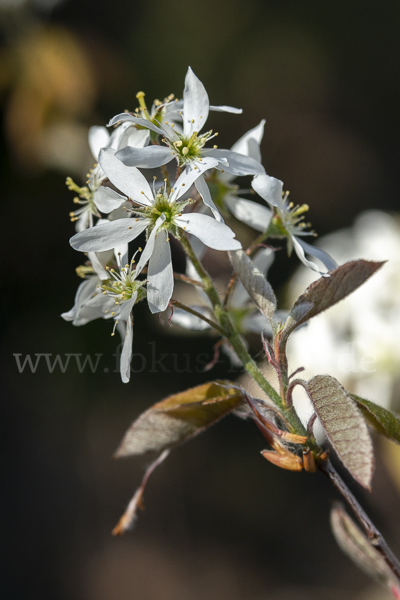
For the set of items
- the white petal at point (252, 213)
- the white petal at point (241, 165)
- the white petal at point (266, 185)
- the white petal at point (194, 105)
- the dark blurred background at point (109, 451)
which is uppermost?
the white petal at point (194, 105)

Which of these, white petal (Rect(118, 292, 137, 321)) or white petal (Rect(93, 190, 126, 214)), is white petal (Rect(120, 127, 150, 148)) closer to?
white petal (Rect(93, 190, 126, 214))

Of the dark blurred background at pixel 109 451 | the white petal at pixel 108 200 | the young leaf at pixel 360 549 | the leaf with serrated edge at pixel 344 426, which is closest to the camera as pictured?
the leaf with serrated edge at pixel 344 426

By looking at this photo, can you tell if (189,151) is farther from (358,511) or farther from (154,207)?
(358,511)

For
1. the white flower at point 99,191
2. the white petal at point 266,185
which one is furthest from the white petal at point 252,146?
the white flower at point 99,191

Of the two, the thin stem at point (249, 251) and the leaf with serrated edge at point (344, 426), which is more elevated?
the thin stem at point (249, 251)

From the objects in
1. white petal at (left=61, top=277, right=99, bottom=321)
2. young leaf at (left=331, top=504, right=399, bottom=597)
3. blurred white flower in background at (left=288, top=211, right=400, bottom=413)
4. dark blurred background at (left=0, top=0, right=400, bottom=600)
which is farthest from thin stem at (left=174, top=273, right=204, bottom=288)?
dark blurred background at (left=0, top=0, right=400, bottom=600)

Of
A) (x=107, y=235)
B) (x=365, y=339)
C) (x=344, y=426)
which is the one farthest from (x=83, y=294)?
(x=365, y=339)

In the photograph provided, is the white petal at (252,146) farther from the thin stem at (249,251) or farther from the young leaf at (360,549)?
the young leaf at (360,549)
